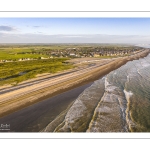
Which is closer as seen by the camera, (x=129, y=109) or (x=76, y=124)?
(x=76, y=124)

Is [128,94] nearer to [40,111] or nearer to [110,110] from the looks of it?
[110,110]

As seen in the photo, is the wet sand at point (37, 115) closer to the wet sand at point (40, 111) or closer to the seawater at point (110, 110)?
the wet sand at point (40, 111)

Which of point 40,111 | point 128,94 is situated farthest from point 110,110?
point 40,111

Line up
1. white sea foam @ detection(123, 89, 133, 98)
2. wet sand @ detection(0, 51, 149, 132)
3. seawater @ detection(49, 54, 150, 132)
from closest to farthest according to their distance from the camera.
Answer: seawater @ detection(49, 54, 150, 132), wet sand @ detection(0, 51, 149, 132), white sea foam @ detection(123, 89, 133, 98)

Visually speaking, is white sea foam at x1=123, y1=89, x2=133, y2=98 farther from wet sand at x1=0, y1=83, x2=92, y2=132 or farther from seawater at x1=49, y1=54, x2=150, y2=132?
wet sand at x1=0, y1=83, x2=92, y2=132

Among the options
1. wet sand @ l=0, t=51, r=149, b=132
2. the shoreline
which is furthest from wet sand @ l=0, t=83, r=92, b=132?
the shoreline

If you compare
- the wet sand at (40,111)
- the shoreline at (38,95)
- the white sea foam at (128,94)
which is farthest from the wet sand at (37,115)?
the white sea foam at (128,94)
